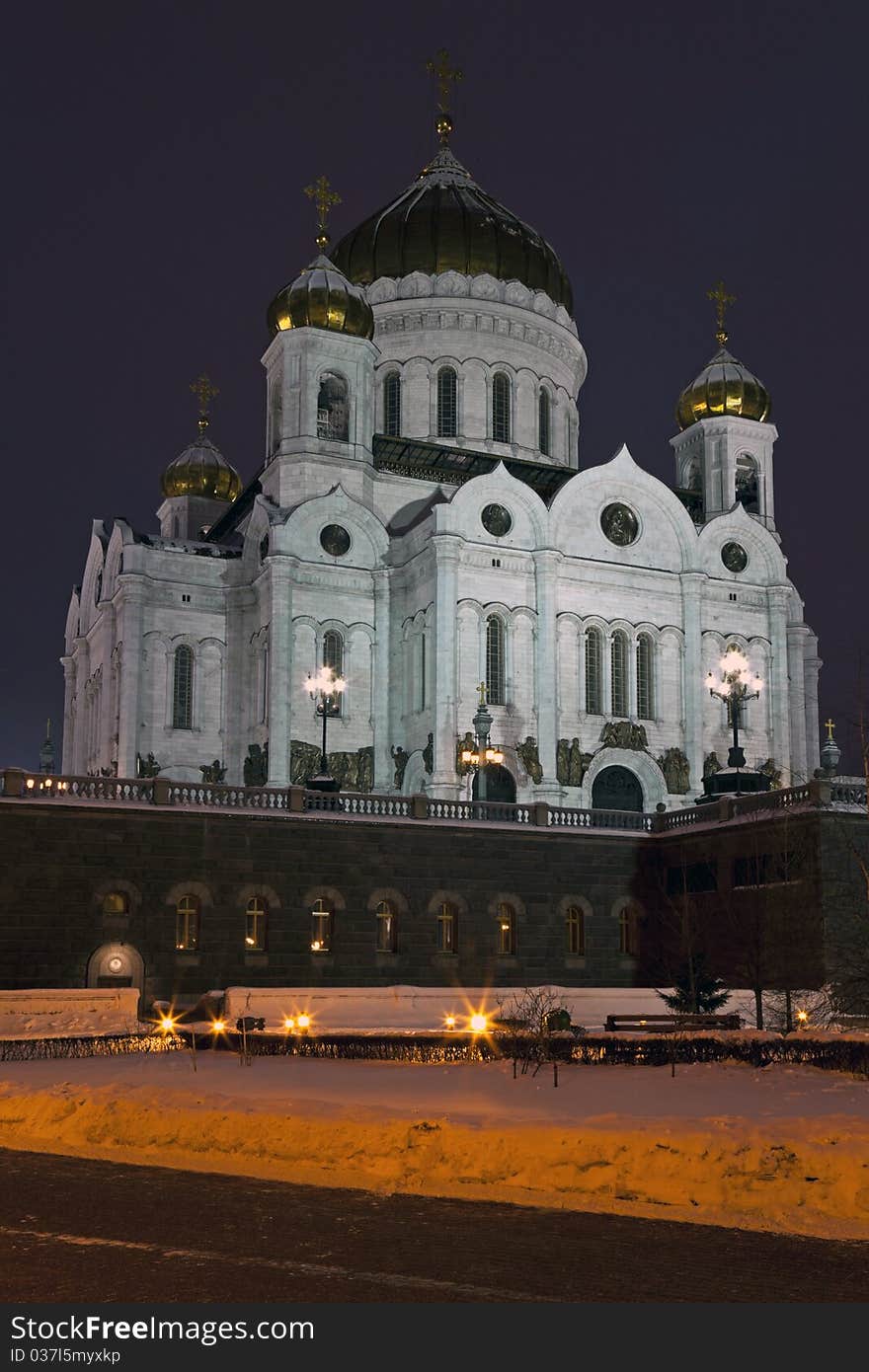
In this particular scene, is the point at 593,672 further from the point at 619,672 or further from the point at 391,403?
the point at 391,403

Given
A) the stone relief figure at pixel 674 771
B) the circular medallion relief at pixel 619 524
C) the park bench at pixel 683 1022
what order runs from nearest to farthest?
the park bench at pixel 683 1022 → the stone relief figure at pixel 674 771 → the circular medallion relief at pixel 619 524

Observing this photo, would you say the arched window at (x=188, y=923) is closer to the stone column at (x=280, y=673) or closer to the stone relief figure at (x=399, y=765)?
the stone column at (x=280, y=673)

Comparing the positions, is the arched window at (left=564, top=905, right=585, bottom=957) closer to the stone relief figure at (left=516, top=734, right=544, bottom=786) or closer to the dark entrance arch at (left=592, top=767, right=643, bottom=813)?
the stone relief figure at (left=516, top=734, right=544, bottom=786)

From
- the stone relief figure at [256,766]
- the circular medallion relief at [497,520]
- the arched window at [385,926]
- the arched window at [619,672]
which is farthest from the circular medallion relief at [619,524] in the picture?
the arched window at [385,926]

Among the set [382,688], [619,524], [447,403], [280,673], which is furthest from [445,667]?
[447,403]

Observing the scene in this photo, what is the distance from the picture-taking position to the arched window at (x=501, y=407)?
6531 centimetres

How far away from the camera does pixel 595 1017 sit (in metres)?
38.8

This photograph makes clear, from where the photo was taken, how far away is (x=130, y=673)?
2192 inches

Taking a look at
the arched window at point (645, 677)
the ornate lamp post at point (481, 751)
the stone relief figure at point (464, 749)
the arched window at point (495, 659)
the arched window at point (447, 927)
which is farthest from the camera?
the arched window at point (645, 677)

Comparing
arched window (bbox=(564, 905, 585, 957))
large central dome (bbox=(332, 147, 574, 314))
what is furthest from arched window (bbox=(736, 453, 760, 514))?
arched window (bbox=(564, 905, 585, 957))

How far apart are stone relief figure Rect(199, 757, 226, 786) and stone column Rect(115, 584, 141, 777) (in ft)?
8.60

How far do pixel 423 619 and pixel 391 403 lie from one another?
49.2ft

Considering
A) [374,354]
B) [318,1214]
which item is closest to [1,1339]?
[318,1214]

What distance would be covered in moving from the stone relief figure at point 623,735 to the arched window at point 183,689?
51.5ft
